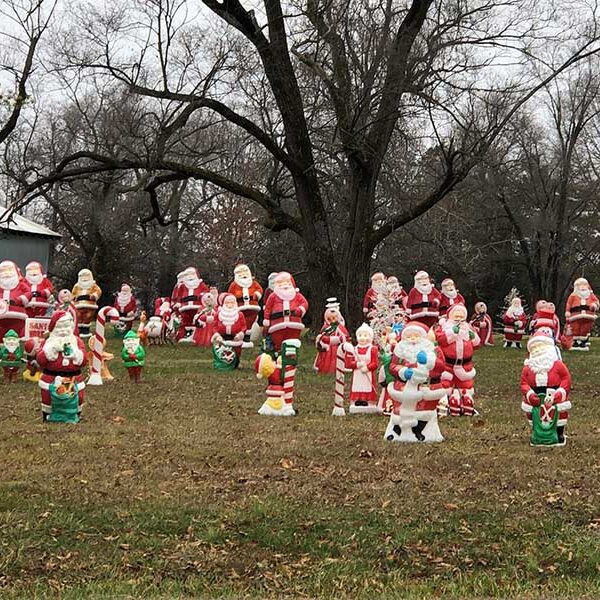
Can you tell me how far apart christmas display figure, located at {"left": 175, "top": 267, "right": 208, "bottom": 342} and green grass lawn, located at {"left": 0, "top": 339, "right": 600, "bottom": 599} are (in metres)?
12.4

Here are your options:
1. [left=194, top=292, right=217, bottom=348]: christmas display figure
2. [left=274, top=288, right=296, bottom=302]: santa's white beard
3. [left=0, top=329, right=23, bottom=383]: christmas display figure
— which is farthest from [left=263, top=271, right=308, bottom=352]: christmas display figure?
[left=194, top=292, right=217, bottom=348]: christmas display figure

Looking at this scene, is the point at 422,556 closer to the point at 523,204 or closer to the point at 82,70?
the point at 82,70

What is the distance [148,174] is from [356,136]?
4506 mm

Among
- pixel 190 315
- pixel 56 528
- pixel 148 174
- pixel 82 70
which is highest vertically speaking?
pixel 82 70

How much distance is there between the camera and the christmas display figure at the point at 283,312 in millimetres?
14555

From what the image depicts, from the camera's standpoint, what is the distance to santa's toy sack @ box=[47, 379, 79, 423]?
438 inches

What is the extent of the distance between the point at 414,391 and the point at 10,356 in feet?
25.9

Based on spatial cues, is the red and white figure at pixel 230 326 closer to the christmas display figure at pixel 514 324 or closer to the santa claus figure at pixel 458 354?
the santa claus figure at pixel 458 354

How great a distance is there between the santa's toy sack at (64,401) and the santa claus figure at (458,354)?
4.23 metres

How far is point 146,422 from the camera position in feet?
38.3

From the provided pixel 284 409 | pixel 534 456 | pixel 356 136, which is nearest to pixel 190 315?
pixel 356 136

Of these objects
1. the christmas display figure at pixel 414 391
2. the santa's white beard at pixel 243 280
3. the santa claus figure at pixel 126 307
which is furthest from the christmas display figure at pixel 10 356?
the santa claus figure at pixel 126 307

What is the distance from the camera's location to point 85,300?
77.4ft

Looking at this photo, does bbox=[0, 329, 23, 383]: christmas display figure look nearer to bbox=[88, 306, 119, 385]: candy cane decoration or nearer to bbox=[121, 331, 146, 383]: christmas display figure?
bbox=[88, 306, 119, 385]: candy cane decoration
